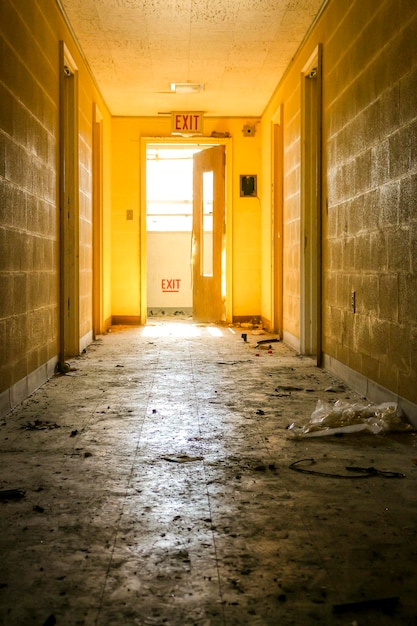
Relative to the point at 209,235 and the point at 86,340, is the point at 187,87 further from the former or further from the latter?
the point at 86,340

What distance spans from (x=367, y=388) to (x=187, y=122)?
→ 583cm

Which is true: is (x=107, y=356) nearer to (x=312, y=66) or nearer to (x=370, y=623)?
(x=312, y=66)

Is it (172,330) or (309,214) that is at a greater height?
(309,214)

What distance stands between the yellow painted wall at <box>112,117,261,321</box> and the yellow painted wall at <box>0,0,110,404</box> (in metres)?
3.48

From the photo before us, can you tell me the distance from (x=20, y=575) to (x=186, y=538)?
488 millimetres

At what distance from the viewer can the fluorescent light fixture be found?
7637 mm

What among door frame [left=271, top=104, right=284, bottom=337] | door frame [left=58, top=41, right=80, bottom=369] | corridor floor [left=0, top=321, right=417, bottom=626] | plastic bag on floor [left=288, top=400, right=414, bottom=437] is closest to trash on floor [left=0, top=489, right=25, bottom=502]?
corridor floor [left=0, top=321, right=417, bottom=626]

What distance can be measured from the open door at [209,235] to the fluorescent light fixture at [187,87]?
155 centimetres

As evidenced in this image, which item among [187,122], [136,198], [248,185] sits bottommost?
[136,198]

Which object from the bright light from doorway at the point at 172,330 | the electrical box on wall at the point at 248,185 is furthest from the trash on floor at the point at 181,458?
the electrical box on wall at the point at 248,185

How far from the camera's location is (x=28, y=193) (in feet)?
13.6

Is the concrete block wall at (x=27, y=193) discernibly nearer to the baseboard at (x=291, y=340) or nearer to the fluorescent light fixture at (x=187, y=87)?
the baseboard at (x=291, y=340)

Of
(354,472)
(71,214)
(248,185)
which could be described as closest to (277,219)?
(248,185)

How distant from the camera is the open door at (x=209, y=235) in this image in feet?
30.8
